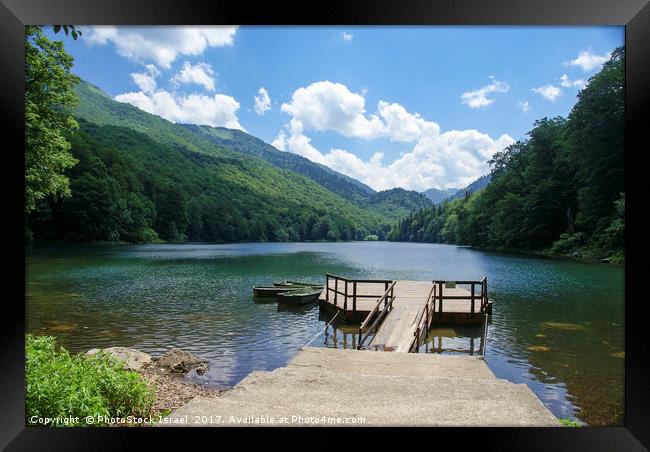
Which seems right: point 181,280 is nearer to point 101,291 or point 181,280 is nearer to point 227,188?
point 101,291

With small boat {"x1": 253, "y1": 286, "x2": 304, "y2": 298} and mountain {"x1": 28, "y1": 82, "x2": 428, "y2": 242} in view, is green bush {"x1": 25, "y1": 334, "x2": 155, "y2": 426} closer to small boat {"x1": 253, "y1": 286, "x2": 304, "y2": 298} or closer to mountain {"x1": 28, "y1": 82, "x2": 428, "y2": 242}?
small boat {"x1": 253, "y1": 286, "x2": 304, "y2": 298}

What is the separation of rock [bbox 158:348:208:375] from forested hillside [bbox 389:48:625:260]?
2264 centimetres

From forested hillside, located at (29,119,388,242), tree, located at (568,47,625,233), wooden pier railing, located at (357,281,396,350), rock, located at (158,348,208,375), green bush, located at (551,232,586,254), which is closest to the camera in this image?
rock, located at (158,348,208,375)

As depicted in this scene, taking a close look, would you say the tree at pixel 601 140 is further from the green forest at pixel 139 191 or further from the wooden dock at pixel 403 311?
the green forest at pixel 139 191

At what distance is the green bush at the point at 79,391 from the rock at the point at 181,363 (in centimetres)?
324

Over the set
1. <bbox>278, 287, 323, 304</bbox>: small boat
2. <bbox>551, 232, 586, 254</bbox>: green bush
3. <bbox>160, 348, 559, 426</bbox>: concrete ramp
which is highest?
<bbox>551, 232, 586, 254</bbox>: green bush

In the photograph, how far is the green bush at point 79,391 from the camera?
487 centimetres

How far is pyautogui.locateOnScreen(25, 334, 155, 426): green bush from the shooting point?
4871mm

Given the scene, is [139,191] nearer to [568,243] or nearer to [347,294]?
[568,243]

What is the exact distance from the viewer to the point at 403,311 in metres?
14.8

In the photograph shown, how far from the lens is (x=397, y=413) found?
491 centimetres

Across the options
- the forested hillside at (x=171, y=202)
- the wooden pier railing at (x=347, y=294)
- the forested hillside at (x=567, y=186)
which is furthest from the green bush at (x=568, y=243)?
the forested hillside at (x=171, y=202)

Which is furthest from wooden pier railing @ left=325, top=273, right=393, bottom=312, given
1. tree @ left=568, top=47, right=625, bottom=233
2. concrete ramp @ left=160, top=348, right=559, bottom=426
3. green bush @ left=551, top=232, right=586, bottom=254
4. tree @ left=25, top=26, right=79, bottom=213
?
green bush @ left=551, top=232, right=586, bottom=254
